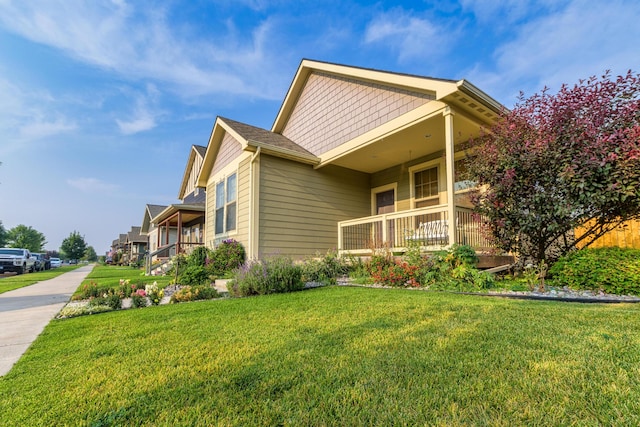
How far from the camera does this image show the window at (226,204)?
985cm

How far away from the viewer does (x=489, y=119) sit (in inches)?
284

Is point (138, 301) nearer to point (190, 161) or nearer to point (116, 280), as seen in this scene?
point (116, 280)

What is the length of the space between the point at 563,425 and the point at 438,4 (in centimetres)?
1123

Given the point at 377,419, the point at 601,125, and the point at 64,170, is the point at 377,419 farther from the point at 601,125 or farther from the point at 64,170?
the point at 64,170

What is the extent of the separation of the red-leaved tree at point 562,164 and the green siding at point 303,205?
4.90 m

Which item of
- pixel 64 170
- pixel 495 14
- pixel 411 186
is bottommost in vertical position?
pixel 411 186

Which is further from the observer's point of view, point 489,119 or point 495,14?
point 495,14

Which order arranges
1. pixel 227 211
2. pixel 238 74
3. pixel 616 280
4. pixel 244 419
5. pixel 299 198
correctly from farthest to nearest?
pixel 238 74 → pixel 227 211 → pixel 299 198 → pixel 616 280 → pixel 244 419

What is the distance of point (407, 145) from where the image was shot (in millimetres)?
8578

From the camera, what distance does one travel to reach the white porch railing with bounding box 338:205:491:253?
6.68 metres

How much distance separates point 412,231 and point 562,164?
3.27m

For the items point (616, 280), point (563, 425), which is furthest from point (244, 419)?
point (616, 280)

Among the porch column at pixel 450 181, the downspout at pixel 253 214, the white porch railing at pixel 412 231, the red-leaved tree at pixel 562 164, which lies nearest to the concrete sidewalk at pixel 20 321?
Answer: the downspout at pixel 253 214

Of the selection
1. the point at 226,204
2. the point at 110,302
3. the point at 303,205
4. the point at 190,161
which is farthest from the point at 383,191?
the point at 190,161
